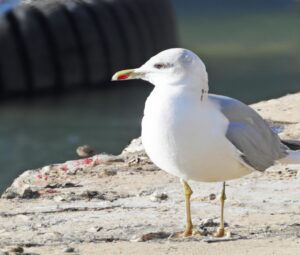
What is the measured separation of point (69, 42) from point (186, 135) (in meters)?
8.81

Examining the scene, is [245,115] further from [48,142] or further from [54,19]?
[54,19]

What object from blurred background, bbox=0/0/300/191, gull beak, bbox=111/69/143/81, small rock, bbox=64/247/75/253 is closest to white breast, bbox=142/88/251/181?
gull beak, bbox=111/69/143/81

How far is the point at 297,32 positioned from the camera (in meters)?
19.6

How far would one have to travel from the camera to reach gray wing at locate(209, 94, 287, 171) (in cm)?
475

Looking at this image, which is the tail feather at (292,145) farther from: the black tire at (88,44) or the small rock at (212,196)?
the black tire at (88,44)

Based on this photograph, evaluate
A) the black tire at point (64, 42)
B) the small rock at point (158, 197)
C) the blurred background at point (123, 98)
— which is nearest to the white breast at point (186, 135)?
the small rock at point (158, 197)

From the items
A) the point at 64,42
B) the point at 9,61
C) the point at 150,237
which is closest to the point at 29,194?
the point at 150,237

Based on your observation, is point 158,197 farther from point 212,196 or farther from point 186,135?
point 186,135

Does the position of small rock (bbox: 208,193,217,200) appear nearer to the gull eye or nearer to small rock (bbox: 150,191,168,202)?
small rock (bbox: 150,191,168,202)

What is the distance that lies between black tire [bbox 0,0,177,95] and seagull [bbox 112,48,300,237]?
8.23 m

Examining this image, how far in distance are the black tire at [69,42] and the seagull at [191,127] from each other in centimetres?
823

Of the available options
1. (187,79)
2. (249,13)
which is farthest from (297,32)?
(187,79)

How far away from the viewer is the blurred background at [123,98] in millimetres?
10852

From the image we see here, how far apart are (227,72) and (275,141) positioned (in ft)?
34.6
